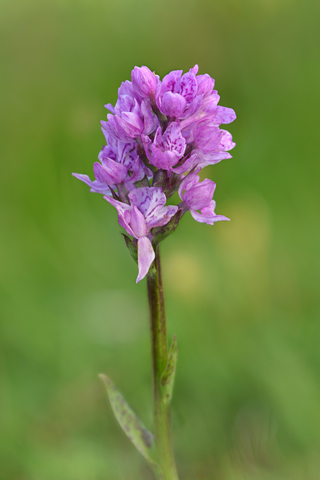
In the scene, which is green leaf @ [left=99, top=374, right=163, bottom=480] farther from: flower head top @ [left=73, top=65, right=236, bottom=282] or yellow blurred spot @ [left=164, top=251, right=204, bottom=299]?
yellow blurred spot @ [left=164, top=251, right=204, bottom=299]

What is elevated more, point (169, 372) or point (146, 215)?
point (146, 215)

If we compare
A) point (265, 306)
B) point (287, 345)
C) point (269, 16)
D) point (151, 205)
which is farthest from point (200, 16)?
point (151, 205)

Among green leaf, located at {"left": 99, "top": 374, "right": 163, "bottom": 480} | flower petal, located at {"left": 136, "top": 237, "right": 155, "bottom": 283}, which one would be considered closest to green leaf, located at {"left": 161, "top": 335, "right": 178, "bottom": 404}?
green leaf, located at {"left": 99, "top": 374, "right": 163, "bottom": 480}

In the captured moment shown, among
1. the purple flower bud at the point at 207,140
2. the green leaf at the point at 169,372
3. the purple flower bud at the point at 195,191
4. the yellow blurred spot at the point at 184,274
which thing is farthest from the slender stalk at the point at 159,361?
the yellow blurred spot at the point at 184,274

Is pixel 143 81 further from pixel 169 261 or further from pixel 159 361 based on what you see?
pixel 169 261

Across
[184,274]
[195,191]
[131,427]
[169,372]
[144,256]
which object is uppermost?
[195,191]

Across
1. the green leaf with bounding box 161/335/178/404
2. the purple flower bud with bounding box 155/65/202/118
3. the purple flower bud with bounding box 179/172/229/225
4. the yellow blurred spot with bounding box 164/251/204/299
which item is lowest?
the green leaf with bounding box 161/335/178/404

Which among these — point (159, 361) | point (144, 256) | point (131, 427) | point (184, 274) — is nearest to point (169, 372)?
point (159, 361)

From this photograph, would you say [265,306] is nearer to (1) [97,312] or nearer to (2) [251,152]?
(1) [97,312]
